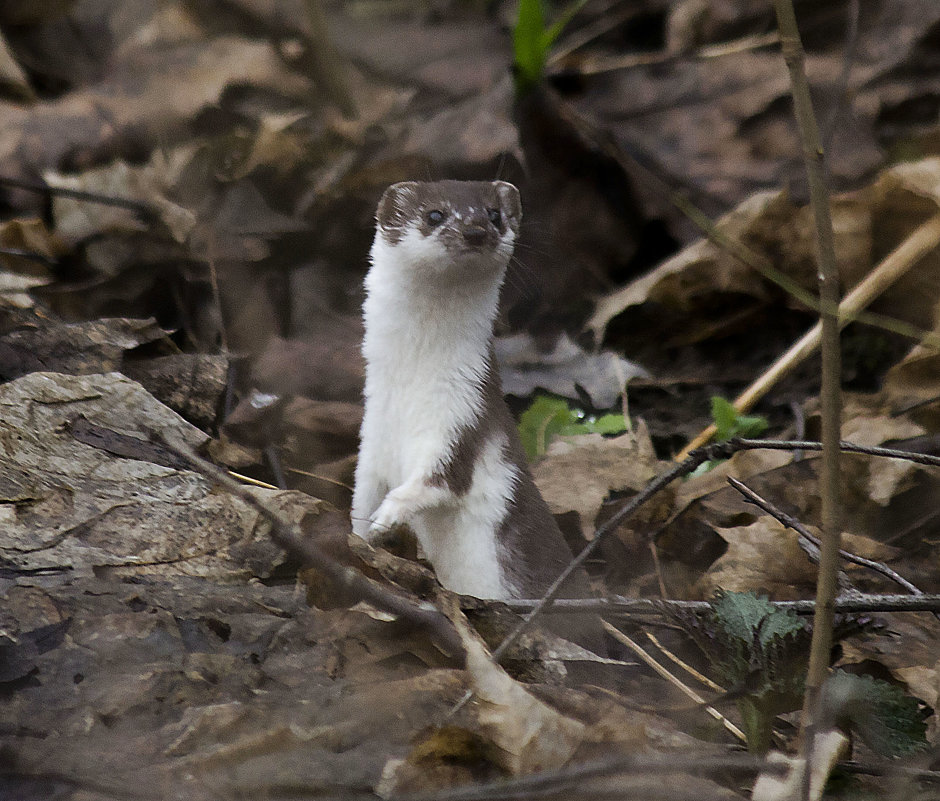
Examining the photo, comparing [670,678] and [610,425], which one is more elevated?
[610,425]

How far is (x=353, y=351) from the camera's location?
4402 millimetres

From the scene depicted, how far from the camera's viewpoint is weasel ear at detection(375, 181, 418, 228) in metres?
3.59

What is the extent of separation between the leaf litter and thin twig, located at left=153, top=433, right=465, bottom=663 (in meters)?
0.08

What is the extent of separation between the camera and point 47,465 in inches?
105

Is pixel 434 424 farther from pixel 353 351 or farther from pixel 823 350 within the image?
pixel 823 350

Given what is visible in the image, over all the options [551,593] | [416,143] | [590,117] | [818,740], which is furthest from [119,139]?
[818,740]

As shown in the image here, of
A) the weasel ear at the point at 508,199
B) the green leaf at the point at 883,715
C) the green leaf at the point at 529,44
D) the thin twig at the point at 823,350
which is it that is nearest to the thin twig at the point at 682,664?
the green leaf at the point at 883,715

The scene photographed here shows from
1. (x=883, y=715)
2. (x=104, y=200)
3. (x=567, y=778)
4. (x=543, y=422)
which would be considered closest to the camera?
(x=567, y=778)

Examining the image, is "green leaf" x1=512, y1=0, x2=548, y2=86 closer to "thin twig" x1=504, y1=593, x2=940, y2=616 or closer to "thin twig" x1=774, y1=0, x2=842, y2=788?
"thin twig" x1=504, y1=593, x2=940, y2=616

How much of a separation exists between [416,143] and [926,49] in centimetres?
296

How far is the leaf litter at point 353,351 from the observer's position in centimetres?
205

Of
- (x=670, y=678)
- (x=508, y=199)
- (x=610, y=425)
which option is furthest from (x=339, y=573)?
(x=610, y=425)

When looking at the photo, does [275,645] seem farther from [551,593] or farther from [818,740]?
[818,740]

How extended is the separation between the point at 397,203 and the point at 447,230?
0.29 m
